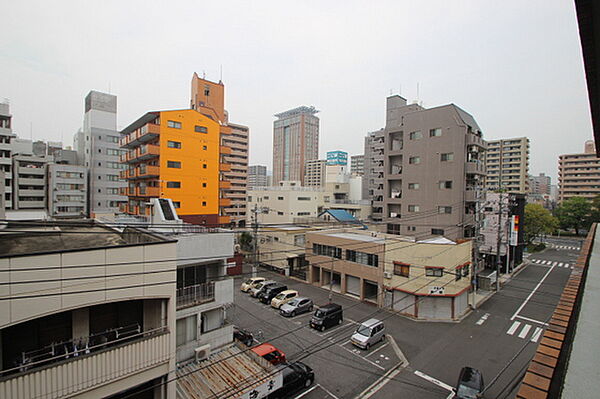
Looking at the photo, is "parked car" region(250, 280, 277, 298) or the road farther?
"parked car" region(250, 280, 277, 298)

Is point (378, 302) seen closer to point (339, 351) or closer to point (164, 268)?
point (339, 351)

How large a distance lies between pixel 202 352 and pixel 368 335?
8430 millimetres

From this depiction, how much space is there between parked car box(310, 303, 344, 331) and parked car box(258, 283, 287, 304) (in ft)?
17.2

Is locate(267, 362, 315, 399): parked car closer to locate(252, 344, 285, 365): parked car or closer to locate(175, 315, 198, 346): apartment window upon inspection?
locate(252, 344, 285, 365): parked car

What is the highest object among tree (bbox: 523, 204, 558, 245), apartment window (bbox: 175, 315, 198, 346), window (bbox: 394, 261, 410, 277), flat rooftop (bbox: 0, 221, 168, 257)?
flat rooftop (bbox: 0, 221, 168, 257)

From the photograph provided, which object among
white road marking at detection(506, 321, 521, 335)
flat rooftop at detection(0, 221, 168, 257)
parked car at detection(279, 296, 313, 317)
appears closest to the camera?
flat rooftop at detection(0, 221, 168, 257)

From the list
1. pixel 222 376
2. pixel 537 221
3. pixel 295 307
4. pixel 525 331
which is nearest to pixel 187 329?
pixel 222 376

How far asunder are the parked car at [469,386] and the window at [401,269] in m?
8.01

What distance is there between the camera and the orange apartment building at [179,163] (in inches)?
972

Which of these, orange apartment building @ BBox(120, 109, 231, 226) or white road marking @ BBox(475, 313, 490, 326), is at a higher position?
orange apartment building @ BBox(120, 109, 231, 226)

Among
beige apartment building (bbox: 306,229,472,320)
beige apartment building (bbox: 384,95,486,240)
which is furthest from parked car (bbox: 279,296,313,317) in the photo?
beige apartment building (bbox: 384,95,486,240)

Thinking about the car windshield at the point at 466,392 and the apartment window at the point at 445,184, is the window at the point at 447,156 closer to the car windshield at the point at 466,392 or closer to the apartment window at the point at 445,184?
the apartment window at the point at 445,184

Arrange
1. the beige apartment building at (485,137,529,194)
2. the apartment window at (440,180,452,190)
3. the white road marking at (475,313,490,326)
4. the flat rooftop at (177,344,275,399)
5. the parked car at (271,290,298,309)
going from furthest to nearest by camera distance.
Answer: the beige apartment building at (485,137,529,194), the apartment window at (440,180,452,190), the parked car at (271,290,298,309), the white road marking at (475,313,490,326), the flat rooftop at (177,344,275,399)

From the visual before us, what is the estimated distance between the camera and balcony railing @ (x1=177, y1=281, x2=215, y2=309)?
11664 millimetres
